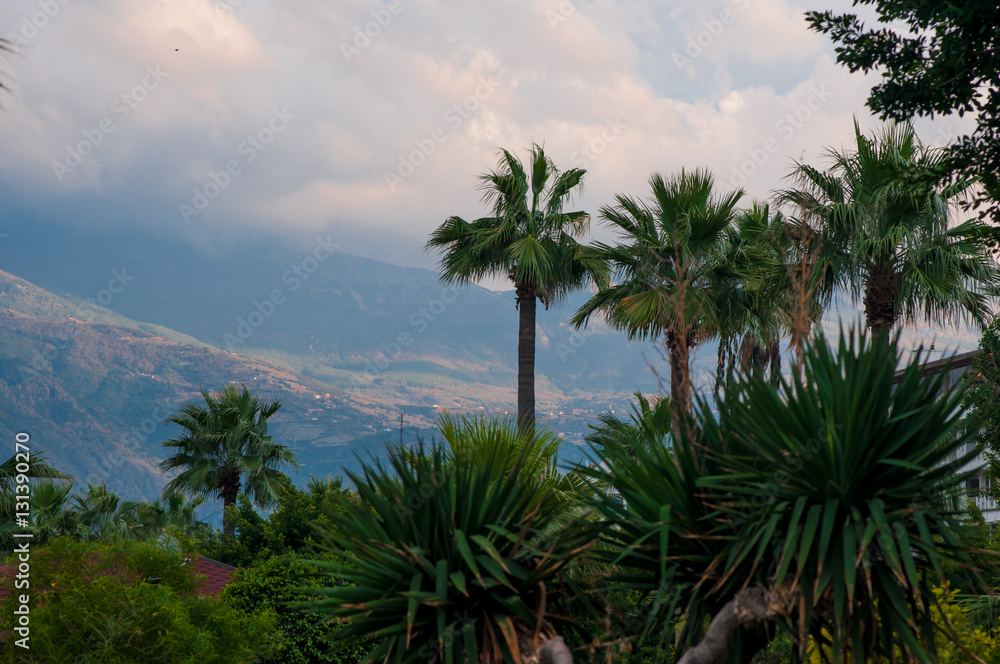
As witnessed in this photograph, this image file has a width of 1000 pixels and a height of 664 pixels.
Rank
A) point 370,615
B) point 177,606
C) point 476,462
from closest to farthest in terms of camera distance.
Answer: point 370,615 < point 476,462 < point 177,606

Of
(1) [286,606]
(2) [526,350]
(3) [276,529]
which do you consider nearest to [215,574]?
(3) [276,529]

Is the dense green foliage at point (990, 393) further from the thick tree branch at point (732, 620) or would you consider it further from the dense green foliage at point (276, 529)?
the dense green foliage at point (276, 529)

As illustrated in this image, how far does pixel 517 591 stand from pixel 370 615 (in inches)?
49.4

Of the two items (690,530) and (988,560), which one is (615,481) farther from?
(988,560)

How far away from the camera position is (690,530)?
6.30 m

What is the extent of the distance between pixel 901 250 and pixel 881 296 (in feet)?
3.05

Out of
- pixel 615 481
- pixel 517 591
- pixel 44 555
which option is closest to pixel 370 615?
pixel 517 591

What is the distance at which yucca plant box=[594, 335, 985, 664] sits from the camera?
18.0ft

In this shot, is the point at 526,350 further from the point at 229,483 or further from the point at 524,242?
the point at 229,483

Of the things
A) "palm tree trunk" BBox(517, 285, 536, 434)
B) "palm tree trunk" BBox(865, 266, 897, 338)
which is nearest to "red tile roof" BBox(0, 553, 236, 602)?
"palm tree trunk" BBox(517, 285, 536, 434)

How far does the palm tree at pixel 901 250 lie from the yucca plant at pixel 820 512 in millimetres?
9645

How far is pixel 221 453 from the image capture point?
28.4 m

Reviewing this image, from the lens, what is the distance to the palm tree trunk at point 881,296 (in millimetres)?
15266

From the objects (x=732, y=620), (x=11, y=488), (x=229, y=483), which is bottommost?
(x=732, y=620)
